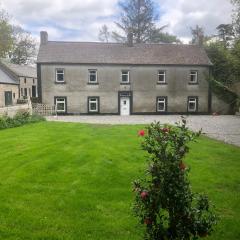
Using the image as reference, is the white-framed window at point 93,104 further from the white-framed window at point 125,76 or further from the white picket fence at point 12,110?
the white picket fence at point 12,110

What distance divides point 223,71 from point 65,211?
3850 centimetres

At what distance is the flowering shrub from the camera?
5684 millimetres

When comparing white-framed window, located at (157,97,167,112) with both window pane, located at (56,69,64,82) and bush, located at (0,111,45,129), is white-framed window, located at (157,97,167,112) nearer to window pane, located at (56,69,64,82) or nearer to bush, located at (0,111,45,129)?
window pane, located at (56,69,64,82)

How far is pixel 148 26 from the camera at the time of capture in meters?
64.9

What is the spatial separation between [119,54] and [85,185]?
3248cm

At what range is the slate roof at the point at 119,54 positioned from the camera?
132 ft

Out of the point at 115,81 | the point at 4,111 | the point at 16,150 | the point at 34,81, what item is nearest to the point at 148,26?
the point at 34,81

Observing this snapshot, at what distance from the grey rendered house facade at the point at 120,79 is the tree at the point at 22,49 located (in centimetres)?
3424

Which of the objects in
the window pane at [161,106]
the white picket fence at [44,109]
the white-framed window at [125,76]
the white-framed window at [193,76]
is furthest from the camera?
the white-framed window at [193,76]

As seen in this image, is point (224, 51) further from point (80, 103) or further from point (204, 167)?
point (204, 167)

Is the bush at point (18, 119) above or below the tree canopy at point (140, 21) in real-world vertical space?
below

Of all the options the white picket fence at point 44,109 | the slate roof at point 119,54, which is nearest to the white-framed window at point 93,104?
the white picket fence at point 44,109

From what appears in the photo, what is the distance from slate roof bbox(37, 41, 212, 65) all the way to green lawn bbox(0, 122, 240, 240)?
906 inches

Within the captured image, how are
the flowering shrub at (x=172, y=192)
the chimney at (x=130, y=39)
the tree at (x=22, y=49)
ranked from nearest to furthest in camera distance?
1. the flowering shrub at (x=172, y=192)
2. the chimney at (x=130, y=39)
3. the tree at (x=22, y=49)
